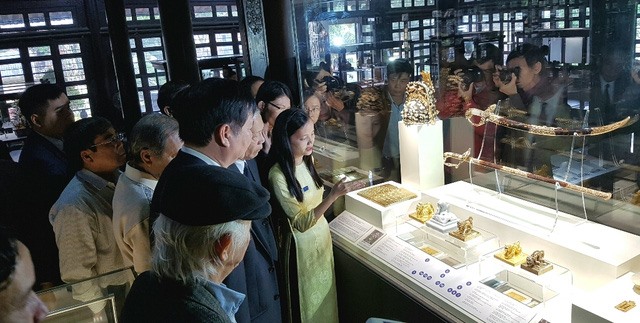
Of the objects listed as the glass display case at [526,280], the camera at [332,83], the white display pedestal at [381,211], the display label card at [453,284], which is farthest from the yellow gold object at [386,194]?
the camera at [332,83]

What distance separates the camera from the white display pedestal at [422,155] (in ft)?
10.2

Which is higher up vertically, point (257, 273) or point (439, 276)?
point (257, 273)

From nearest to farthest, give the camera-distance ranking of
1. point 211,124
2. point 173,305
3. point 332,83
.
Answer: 1. point 173,305
2. point 211,124
3. point 332,83

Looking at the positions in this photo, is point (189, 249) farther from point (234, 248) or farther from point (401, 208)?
point (401, 208)

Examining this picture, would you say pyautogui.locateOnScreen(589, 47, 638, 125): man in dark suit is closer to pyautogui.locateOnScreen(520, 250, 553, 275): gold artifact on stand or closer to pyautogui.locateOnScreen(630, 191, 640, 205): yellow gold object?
pyautogui.locateOnScreen(630, 191, 640, 205): yellow gold object

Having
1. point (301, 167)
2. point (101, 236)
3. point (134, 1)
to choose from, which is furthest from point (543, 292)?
point (134, 1)

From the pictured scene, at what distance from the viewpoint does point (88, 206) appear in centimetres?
221

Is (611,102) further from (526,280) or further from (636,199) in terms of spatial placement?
(526,280)

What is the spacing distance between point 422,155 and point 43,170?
86.4 inches

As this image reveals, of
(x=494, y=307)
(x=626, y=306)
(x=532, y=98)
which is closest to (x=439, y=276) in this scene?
(x=494, y=307)

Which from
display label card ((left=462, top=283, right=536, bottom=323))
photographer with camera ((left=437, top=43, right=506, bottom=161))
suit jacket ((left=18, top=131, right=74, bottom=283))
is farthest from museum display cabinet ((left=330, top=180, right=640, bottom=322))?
suit jacket ((left=18, top=131, right=74, bottom=283))

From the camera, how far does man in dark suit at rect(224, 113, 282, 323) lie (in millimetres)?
1799

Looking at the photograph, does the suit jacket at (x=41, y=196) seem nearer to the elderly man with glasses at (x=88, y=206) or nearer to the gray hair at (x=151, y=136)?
the elderly man with glasses at (x=88, y=206)

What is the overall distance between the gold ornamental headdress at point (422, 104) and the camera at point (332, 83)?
4.06 ft
